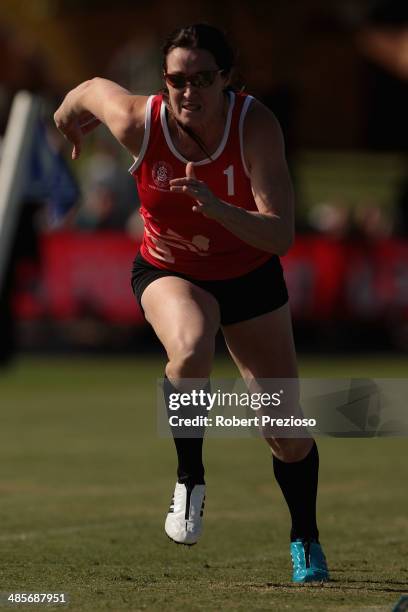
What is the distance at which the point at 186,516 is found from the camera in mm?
6512

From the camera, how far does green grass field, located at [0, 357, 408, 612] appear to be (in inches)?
257

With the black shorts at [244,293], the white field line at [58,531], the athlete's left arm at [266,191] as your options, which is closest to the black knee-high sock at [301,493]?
the black shorts at [244,293]

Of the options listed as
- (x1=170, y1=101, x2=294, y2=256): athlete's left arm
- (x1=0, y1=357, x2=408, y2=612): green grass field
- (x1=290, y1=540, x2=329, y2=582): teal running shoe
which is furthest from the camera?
(x1=290, y1=540, x2=329, y2=582): teal running shoe

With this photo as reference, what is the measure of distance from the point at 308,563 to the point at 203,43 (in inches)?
95.4

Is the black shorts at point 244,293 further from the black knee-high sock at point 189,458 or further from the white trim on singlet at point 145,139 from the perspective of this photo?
the white trim on singlet at point 145,139

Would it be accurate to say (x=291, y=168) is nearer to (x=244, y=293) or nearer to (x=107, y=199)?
(x=107, y=199)

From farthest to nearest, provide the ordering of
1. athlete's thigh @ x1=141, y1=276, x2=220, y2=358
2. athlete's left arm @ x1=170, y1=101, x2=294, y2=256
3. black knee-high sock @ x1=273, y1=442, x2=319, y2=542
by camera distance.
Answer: black knee-high sock @ x1=273, y1=442, x2=319, y2=542
athlete's thigh @ x1=141, y1=276, x2=220, y2=358
athlete's left arm @ x1=170, y1=101, x2=294, y2=256

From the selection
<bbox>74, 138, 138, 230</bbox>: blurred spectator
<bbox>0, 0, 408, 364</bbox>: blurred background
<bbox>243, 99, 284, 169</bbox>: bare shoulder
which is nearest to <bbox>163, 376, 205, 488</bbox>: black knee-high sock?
<bbox>243, 99, 284, 169</bbox>: bare shoulder

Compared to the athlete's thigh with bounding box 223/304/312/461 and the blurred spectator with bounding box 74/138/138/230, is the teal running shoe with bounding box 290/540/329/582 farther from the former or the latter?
the blurred spectator with bounding box 74/138/138/230

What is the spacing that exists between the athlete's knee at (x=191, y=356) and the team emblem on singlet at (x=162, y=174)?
68cm

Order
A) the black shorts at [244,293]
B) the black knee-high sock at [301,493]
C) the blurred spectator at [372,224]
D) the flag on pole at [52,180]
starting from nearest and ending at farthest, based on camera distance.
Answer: the black shorts at [244,293] < the black knee-high sock at [301,493] < the flag on pole at [52,180] < the blurred spectator at [372,224]

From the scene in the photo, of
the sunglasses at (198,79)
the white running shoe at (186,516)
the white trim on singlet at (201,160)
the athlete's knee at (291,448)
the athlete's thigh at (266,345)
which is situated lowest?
the white running shoe at (186,516)

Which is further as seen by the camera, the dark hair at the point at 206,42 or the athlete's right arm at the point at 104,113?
the athlete's right arm at the point at 104,113

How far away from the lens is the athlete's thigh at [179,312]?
640 centimetres
